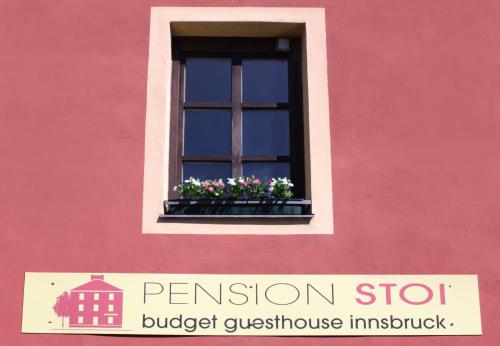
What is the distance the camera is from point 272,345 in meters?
5.81

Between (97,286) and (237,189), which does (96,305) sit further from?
(237,189)

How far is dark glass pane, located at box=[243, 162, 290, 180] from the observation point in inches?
257

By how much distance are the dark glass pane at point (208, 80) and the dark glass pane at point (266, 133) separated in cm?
26

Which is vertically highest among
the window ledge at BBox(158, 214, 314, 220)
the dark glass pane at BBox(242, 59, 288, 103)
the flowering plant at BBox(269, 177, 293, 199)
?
the dark glass pane at BBox(242, 59, 288, 103)

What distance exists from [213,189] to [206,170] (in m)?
0.36

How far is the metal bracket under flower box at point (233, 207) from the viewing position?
6.18 m

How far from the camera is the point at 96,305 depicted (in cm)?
586

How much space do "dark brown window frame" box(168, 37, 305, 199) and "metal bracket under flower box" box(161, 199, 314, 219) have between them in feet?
0.71

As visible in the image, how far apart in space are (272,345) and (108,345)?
1.08m

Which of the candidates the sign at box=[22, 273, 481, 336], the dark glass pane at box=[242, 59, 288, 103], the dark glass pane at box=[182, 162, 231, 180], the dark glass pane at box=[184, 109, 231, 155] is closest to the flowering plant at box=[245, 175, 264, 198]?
the dark glass pane at box=[182, 162, 231, 180]

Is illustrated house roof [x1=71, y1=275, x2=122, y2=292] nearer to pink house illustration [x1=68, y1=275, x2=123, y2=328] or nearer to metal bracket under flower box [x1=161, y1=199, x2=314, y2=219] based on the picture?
pink house illustration [x1=68, y1=275, x2=123, y2=328]

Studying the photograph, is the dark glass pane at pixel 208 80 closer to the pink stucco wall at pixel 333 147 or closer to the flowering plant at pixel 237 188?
the pink stucco wall at pixel 333 147

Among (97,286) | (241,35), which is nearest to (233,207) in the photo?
(97,286)

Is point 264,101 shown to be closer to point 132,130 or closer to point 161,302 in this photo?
point 132,130
